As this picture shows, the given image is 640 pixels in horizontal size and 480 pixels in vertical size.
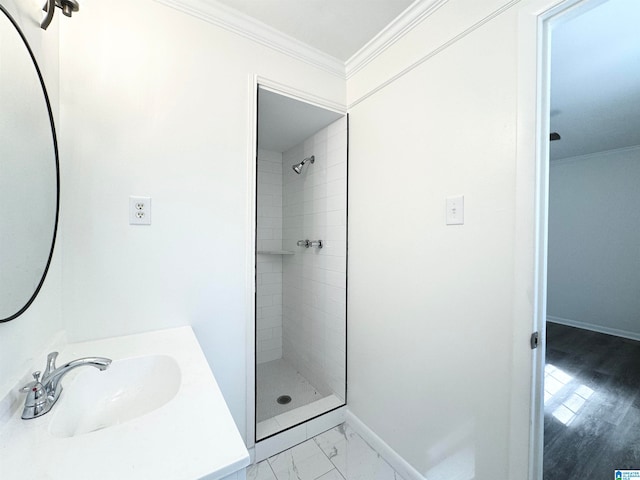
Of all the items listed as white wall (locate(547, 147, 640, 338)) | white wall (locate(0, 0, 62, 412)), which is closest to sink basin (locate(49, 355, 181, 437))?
white wall (locate(0, 0, 62, 412))

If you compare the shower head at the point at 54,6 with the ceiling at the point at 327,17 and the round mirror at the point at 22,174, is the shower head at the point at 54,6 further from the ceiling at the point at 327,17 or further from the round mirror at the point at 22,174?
the ceiling at the point at 327,17

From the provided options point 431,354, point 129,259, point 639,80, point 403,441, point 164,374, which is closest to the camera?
point 164,374

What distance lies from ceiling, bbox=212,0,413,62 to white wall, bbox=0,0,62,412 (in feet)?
2.65

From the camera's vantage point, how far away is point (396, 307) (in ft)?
4.85

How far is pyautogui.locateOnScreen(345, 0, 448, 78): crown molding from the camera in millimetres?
1275

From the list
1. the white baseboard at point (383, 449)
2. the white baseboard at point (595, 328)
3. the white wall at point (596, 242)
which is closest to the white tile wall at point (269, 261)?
the white baseboard at point (383, 449)

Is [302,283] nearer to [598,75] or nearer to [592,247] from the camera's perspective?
[598,75]

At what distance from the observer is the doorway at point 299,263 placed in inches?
73.6

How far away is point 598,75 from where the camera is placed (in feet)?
6.27

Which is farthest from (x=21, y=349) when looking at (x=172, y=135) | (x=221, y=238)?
(x=172, y=135)

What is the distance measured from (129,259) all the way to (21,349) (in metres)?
0.50

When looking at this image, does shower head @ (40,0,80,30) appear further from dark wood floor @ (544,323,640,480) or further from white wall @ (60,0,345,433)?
dark wood floor @ (544,323,640,480)

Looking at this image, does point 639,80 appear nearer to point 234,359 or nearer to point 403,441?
point 403,441

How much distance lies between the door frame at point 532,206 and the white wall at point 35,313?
1547 mm
